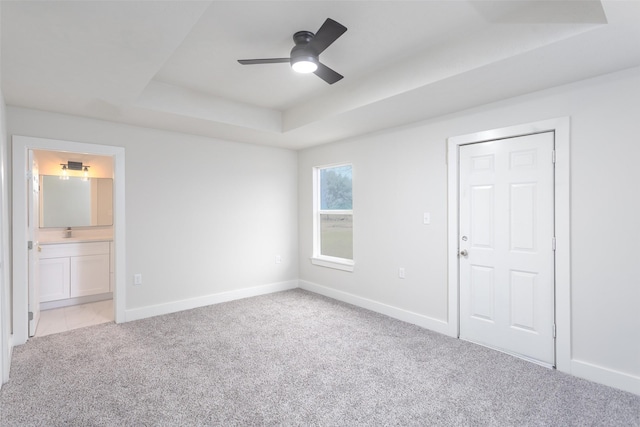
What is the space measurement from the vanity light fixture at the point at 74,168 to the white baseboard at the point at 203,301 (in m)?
2.45

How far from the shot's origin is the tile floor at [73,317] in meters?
3.48

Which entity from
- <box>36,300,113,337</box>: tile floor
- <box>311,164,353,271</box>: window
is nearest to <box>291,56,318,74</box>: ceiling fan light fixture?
<box>311,164,353,271</box>: window

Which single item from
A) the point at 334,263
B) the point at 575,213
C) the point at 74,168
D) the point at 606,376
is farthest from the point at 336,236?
the point at 74,168

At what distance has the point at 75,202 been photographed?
4.79 meters

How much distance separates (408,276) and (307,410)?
6.61ft

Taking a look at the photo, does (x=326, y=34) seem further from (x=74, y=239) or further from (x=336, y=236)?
(x=74, y=239)

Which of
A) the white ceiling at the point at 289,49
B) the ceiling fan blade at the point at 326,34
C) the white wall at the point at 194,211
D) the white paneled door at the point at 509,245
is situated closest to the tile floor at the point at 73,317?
the white wall at the point at 194,211

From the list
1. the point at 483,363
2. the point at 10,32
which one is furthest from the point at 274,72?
the point at 483,363

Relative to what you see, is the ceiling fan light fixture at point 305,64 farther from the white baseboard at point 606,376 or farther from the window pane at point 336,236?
the white baseboard at point 606,376

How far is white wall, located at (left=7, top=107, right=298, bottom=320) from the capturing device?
12.2 feet

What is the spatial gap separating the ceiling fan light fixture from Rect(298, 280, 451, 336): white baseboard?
271 cm

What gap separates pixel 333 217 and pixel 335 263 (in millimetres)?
682

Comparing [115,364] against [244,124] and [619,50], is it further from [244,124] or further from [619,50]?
[619,50]

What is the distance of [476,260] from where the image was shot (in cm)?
311
